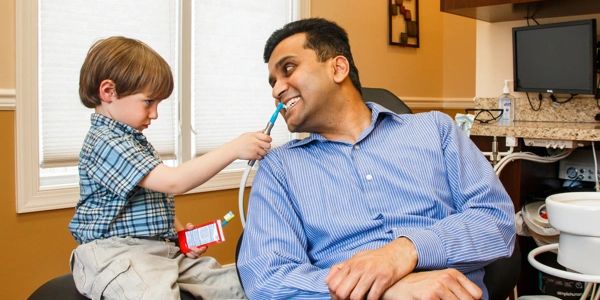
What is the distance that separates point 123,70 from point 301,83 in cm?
45

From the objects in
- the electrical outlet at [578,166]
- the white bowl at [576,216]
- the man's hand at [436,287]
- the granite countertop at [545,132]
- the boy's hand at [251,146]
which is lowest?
the man's hand at [436,287]

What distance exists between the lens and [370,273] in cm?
112

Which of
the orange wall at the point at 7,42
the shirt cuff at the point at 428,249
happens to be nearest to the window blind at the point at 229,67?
the orange wall at the point at 7,42

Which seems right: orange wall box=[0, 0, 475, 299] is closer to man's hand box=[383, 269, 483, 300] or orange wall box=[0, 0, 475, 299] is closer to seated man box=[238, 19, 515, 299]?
seated man box=[238, 19, 515, 299]

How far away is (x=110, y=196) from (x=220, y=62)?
1.85m

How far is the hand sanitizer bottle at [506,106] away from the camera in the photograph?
2709mm

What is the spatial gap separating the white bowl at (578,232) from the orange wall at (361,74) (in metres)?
1.92

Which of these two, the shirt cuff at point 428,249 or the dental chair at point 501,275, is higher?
the shirt cuff at point 428,249

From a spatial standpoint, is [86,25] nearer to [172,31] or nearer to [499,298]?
[172,31]

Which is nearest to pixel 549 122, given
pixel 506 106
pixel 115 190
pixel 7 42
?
pixel 506 106

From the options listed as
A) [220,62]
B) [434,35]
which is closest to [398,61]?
[434,35]

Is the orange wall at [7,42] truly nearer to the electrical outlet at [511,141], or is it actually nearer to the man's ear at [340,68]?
the man's ear at [340,68]

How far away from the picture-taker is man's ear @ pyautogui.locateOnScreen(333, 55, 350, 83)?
5.20 ft

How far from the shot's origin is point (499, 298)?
4.68 ft
